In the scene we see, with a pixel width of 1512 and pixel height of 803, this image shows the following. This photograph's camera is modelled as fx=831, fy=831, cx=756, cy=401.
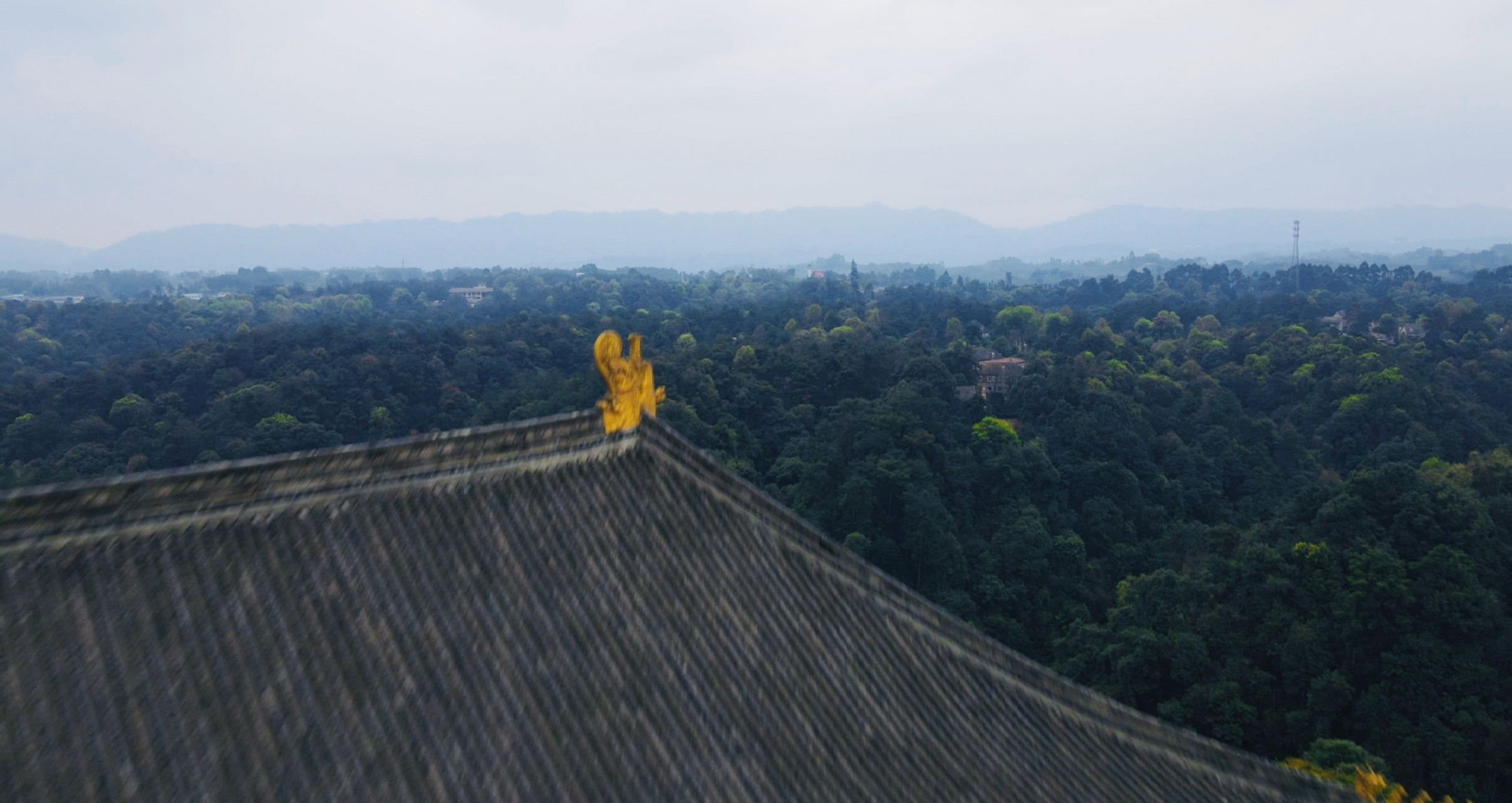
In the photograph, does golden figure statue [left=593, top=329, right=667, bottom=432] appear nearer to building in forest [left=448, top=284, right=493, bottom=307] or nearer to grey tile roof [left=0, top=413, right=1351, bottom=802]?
grey tile roof [left=0, top=413, right=1351, bottom=802]

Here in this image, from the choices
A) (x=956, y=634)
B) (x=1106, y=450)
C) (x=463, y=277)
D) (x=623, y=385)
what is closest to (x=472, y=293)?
(x=463, y=277)

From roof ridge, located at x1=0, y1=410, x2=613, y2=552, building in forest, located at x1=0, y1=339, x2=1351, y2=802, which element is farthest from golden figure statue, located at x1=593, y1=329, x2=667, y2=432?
roof ridge, located at x1=0, y1=410, x2=613, y2=552

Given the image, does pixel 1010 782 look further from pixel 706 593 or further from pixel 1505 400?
pixel 1505 400

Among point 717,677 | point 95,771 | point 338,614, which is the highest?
point 338,614

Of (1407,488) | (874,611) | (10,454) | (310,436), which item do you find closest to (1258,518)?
(1407,488)

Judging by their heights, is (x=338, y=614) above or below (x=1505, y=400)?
above

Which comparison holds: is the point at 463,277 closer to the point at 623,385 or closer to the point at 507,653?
the point at 623,385

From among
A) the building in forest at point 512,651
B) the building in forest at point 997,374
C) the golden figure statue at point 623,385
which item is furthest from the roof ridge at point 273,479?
the building in forest at point 997,374
